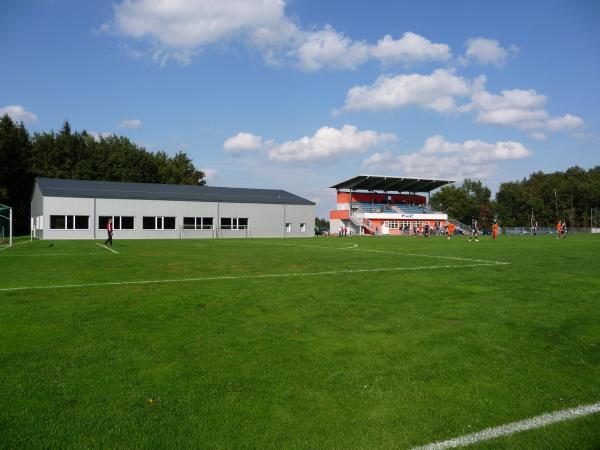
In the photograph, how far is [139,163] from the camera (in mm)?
74625

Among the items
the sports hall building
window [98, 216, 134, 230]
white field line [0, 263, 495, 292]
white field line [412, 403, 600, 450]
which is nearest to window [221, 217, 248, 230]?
the sports hall building

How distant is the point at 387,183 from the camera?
78.4 metres

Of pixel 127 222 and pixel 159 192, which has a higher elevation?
pixel 159 192

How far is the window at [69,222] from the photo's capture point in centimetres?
4562

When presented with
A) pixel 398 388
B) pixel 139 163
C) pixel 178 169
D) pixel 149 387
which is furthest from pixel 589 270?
pixel 178 169

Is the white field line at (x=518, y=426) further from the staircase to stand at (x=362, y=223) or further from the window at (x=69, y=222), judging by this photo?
the staircase to stand at (x=362, y=223)

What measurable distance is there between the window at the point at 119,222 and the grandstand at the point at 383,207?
3594 cm

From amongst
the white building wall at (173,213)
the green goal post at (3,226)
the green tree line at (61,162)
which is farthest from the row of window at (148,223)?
the green tree line at (61,162)

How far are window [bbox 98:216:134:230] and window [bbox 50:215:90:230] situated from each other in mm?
1205

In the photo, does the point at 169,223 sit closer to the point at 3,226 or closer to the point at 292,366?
the point at 3,226

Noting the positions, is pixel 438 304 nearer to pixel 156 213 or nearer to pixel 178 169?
pixel 156 213

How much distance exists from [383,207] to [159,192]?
38.4 m

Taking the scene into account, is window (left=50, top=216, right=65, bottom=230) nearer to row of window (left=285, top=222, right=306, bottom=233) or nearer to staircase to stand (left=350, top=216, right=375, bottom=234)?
row of window (left=285, top=222, right=306, bottom=233)

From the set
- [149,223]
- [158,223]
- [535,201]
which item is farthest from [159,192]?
[535,201]
